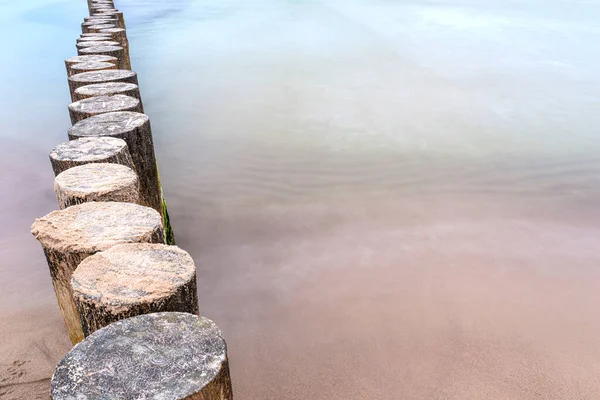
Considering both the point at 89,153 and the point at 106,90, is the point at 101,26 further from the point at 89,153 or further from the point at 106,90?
the point at 89,153

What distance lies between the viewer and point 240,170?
18.5ft

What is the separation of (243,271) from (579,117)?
5734 millimetres

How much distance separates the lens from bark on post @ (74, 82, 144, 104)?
3344 mm

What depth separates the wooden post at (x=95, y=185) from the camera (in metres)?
2.05

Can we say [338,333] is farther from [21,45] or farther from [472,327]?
[21,45]

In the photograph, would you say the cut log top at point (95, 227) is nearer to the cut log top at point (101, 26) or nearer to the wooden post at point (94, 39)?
the wooden post at point (94, 39)

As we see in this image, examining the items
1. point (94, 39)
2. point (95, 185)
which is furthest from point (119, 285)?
point (94, 39)

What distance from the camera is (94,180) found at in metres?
2.14

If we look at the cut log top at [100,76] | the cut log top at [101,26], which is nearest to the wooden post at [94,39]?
the cut log top at [101,26]

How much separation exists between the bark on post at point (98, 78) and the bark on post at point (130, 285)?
7.66 feet

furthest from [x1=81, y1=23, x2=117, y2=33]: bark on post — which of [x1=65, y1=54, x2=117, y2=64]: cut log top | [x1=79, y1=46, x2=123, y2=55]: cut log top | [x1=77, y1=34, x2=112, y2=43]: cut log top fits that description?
[x1=65, y1=54, x2=117, y2=64]: cut log top

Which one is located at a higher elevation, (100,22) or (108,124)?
(100,22)

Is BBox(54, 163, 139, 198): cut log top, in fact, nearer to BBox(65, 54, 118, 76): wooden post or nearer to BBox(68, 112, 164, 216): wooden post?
BBox(68, 112, 164, 216): wooden post

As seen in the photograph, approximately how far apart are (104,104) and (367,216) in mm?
2423
